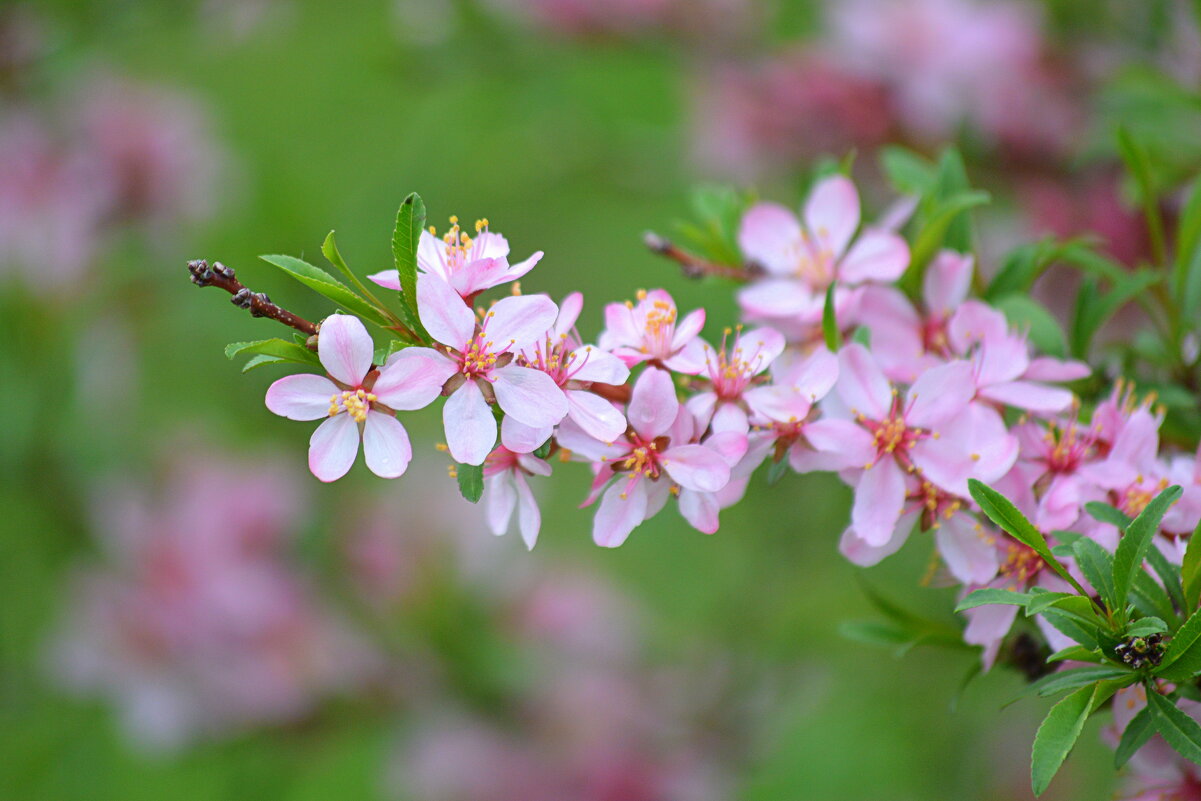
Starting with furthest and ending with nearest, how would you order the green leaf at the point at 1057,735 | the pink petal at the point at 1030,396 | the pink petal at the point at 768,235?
the pink petal at the point at 768,235 → the pink petal at the point at 1030,396 → the green leaf at the point at 1057,735

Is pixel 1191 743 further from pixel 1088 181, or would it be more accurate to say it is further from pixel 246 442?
pixel 246 442

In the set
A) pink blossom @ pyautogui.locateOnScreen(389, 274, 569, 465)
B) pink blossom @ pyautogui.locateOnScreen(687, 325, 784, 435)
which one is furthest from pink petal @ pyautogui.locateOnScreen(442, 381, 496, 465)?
pink blossom @ pyautogui.locateOnScreen(687, 325, 784, 435)

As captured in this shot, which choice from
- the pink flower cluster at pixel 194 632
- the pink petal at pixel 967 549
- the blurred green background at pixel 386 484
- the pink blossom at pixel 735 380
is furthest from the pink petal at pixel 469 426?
the pink flower cluster at pixel 194 632

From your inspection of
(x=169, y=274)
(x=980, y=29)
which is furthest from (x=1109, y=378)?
(x=169, y=274)

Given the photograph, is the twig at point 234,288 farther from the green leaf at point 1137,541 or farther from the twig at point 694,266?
the green leaf at point 1137,541

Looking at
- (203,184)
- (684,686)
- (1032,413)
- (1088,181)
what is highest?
(203,184)

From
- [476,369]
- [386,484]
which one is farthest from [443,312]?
[386,484]
